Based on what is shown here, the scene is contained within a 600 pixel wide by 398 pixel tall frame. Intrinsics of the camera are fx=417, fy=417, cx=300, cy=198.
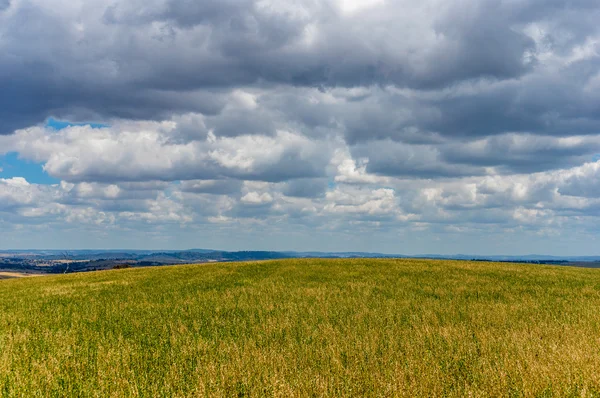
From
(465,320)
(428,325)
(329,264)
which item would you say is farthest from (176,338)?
(329,264)

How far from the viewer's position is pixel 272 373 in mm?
11914

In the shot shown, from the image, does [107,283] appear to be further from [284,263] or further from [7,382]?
[7,382]

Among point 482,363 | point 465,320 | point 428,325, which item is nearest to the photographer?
point 482,363

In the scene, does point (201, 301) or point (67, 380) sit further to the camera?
point (201, 301)

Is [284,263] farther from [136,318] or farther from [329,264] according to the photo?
[136,318]

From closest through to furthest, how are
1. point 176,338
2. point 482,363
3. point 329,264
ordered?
point 482,363 < point 176,338 < point 329,264

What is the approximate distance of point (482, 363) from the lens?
12.7 metres

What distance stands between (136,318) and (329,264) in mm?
25529

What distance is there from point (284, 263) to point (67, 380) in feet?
111

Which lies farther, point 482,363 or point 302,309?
point 302,309

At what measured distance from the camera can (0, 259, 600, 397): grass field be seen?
11133 millimetres

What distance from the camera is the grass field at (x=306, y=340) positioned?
11133 millimetres

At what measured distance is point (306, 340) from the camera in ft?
51.9

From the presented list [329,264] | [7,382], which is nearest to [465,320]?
[7,382]
